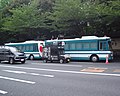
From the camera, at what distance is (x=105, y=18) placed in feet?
91.2

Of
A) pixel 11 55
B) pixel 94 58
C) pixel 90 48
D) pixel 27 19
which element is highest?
pixel 27 19

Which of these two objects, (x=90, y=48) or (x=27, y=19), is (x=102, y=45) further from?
(x=27, y=19)

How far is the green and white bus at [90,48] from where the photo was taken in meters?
25.6

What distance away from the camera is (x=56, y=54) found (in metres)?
25.5

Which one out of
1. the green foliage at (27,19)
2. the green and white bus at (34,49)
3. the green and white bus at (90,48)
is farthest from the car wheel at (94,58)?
the green foliage at (27,19)

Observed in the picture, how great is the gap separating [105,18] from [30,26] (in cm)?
1346

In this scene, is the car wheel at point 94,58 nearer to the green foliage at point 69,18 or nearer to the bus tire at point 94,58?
the bus tire at point 94,58

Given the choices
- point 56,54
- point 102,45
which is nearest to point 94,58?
point 102,45

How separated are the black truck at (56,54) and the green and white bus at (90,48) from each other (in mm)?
2641

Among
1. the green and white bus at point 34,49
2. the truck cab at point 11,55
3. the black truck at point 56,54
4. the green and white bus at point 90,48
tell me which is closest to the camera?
the truck cab at point 11,55

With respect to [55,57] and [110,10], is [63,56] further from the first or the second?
[110,10]

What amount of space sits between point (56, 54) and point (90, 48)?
398 centimetres

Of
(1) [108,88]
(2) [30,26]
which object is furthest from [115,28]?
(1) [108,88]

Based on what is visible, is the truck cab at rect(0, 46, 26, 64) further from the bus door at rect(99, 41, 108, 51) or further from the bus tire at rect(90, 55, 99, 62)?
the bus door at rect(99, 41, 108, 51)
